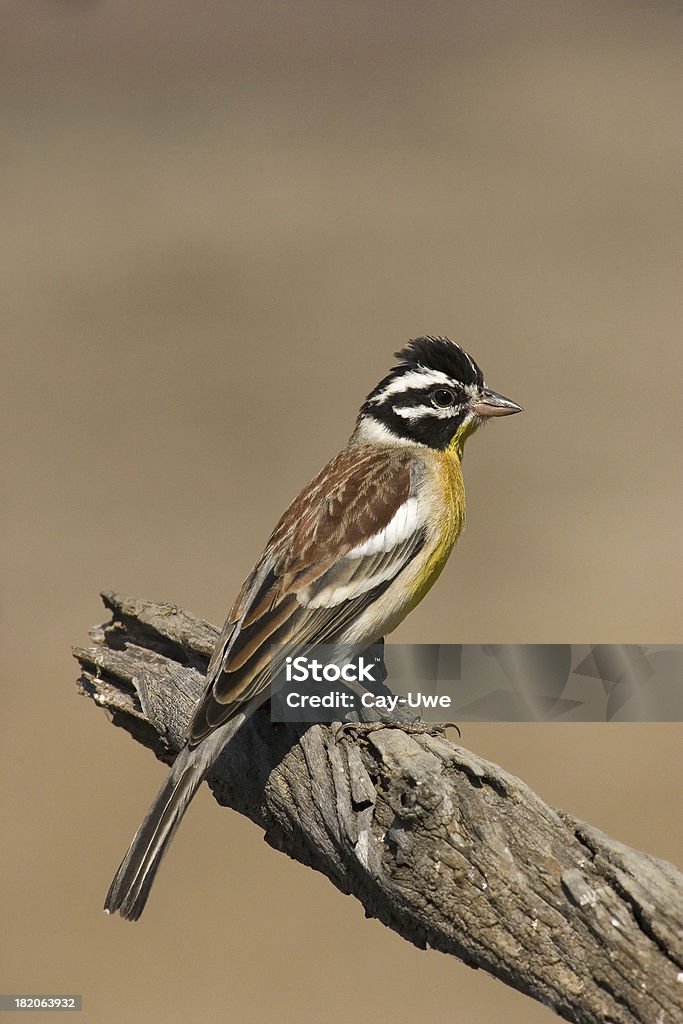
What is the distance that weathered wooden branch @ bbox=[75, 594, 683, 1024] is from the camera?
10.3ft

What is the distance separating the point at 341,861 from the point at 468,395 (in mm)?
1965

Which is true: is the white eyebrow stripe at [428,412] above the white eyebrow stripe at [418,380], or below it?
below

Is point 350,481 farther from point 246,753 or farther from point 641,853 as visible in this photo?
point 641,853

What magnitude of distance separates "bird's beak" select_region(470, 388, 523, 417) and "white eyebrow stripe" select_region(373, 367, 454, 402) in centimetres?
14

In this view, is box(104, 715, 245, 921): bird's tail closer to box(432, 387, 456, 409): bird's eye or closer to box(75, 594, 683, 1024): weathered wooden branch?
box(75, 594, 683, 1024): weathered wooden branch

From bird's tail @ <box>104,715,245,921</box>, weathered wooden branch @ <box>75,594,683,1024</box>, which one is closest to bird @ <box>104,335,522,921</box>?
bird's tail @ <box>104,715,245,921</box>

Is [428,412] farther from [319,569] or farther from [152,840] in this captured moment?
[152,840]

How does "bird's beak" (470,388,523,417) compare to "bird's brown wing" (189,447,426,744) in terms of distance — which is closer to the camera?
"bird's brown wing" (189,447,426,744)

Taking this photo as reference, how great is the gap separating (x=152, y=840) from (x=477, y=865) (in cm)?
99

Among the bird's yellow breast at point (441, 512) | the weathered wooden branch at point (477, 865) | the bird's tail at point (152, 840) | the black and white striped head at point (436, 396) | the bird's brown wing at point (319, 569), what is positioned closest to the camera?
the weathered wooden branch at point (477, 865)

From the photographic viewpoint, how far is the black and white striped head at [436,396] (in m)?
4.72

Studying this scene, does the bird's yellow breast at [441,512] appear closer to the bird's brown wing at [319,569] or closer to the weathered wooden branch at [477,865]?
the bird's brown wing at [319,569]

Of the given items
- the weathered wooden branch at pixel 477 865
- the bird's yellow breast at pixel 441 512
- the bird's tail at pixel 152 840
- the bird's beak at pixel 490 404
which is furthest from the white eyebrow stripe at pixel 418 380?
the bird's tail at pixel 152 840

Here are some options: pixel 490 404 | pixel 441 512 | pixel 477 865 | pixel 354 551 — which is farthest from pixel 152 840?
pixel 490 404
